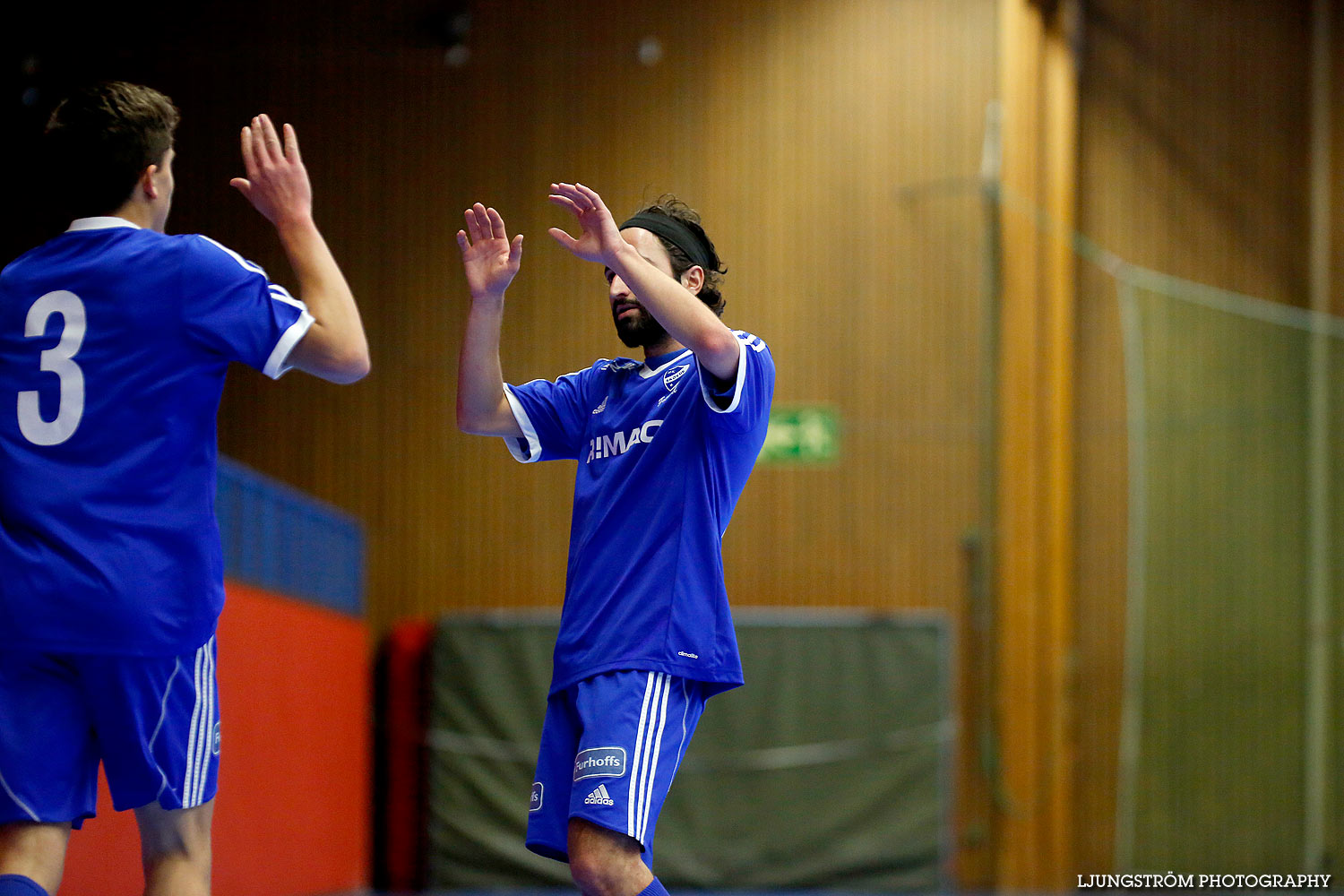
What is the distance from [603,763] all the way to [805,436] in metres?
6.46

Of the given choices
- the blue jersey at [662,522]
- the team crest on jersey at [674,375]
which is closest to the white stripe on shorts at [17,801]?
the blue jersey at [662,522]

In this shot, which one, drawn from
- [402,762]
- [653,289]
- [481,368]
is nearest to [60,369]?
[481,368]

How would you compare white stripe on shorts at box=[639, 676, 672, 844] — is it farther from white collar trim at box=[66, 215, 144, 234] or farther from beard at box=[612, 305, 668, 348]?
white collar trim at box=[66, 215, 144, 234]

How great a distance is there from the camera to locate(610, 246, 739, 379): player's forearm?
2678 mm

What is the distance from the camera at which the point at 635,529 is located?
2836 millimetres

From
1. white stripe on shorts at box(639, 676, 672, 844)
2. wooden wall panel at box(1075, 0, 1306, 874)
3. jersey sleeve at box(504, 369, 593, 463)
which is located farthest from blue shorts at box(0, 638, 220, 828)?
wooden wall panel at box(1075, 0, 1306, 874)

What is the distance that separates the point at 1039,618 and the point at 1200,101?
139 inches

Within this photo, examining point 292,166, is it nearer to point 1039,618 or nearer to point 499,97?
point 499,97

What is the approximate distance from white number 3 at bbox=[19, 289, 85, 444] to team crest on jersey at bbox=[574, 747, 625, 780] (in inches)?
41.4

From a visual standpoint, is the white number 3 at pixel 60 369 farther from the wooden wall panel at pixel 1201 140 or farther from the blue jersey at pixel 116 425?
the wooden wall panel at pixel 1201 140

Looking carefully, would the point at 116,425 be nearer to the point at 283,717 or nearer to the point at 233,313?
the point at 233,313

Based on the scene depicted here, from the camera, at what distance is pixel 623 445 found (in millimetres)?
2932

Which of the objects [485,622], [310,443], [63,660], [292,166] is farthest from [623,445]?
[310,443]

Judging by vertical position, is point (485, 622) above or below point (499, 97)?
below
